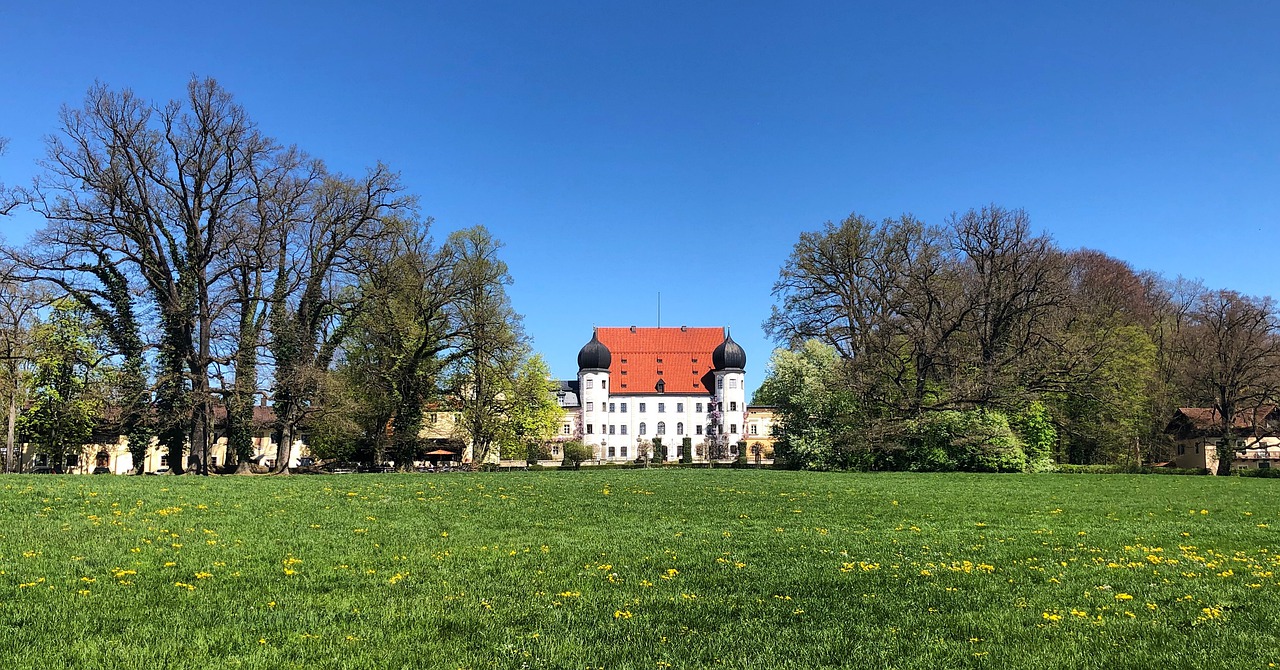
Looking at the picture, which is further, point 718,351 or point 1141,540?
point 718,351

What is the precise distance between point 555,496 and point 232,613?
42.8 feet

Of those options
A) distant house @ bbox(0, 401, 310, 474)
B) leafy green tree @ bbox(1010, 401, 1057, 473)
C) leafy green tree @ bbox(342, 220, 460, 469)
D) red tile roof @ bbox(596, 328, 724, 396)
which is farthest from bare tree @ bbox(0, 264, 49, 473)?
red tile roof @ bbox(596, 328, 724, 396)

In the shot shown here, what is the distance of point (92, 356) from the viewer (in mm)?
34688

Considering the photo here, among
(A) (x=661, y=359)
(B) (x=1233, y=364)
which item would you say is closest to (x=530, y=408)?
(B) (x=1233, y=364)

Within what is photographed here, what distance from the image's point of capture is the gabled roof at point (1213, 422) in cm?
5128

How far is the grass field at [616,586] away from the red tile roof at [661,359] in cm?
8351

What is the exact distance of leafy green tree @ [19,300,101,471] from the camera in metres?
31.0

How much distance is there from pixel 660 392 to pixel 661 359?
15.2 ft

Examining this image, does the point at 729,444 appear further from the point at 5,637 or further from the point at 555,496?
the point at 5,637

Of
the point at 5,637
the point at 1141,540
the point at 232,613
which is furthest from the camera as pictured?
the point at 1141,540

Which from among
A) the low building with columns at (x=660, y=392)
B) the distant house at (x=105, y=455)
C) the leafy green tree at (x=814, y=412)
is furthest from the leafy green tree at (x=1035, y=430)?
the low building with columns at (x=660, y=392)

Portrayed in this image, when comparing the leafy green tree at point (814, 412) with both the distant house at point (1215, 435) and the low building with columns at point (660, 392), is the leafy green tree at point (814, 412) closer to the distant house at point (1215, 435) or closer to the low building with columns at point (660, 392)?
the distant house at point (1215, 435)

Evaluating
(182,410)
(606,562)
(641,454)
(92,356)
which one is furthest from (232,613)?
(641,454)

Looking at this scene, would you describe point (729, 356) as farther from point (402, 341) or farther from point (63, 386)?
point (63, 386)
